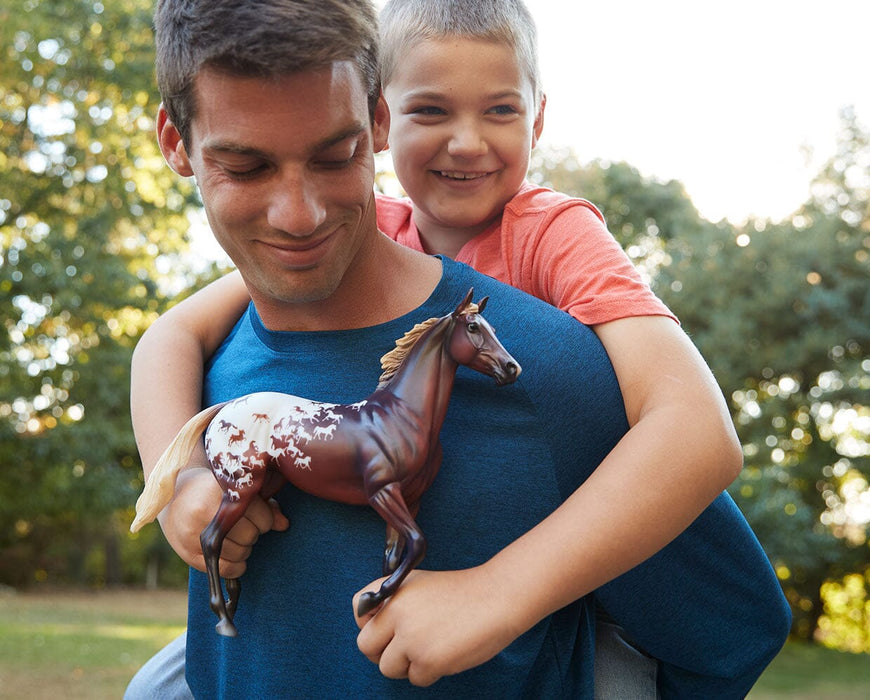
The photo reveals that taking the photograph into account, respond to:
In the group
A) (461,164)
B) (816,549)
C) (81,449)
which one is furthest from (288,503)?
(81,449)

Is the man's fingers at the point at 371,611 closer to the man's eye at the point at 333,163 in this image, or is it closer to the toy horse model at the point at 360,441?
the toy horse model at the point at 360,441

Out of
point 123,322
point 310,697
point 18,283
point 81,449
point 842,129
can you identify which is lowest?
point 81,449

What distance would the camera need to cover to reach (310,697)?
1519 mm

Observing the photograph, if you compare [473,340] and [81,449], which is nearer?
[473,340]

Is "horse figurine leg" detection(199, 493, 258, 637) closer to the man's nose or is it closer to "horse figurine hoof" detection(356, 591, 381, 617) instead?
"horse figurine hoof" detection(356, 591, 381, 617)

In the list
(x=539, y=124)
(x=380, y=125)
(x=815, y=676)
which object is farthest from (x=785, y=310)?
(x=380, y=125)

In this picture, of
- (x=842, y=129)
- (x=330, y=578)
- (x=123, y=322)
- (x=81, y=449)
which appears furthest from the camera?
(x=123, y=322)

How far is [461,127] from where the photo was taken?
6.92 ft

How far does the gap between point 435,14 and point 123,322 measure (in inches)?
732

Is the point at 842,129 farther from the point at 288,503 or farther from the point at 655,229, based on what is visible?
the point at 288,503

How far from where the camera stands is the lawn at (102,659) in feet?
37.1

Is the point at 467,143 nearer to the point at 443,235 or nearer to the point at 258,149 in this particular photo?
the point at 443,235

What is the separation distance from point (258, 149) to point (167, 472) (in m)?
0.52

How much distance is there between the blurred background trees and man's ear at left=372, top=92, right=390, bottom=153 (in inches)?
401
